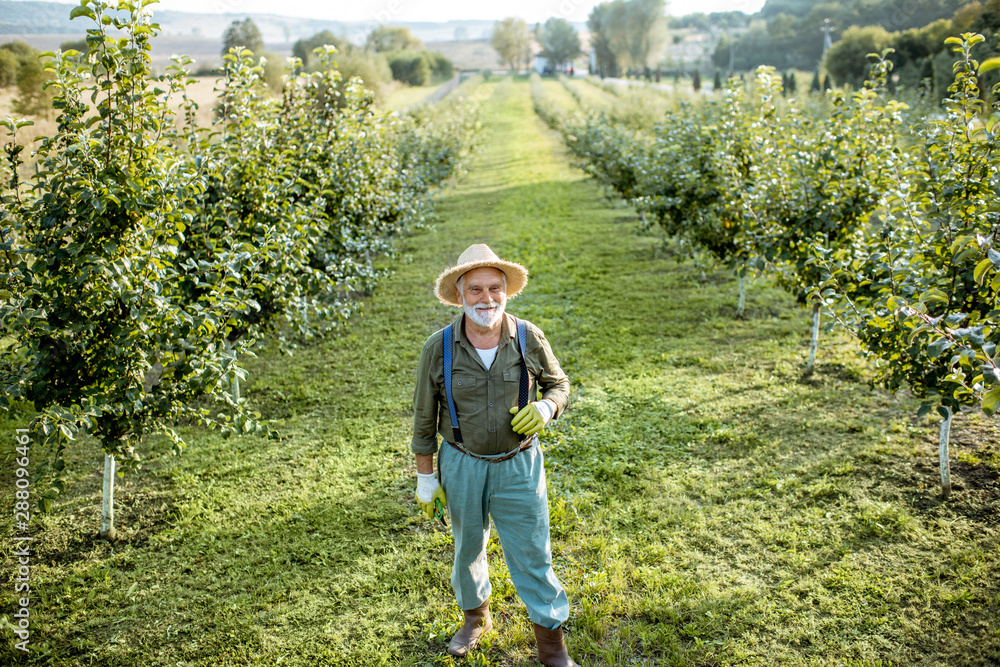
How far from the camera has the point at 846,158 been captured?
259 inches

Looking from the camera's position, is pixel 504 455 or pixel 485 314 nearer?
pixel 485 314

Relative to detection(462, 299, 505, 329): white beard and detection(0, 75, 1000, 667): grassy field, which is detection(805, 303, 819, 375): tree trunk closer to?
detection(0, 75, 1000, 667): grassy field

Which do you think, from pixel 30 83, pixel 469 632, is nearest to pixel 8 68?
pixel 30 83

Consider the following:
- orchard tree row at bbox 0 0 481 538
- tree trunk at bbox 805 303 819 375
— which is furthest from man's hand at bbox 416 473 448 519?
tree trunk at bbox 805 303 819 375

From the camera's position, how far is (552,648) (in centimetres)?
347

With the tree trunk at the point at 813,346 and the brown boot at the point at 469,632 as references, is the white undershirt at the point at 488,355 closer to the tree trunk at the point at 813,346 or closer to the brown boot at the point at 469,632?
the brown boot at the point at 469,632

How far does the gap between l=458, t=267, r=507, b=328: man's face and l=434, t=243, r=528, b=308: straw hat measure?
0.14 feet

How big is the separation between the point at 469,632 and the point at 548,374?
1.60m

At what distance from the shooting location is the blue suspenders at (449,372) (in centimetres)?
317

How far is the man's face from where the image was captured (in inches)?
123

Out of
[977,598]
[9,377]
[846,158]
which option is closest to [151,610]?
[9,377]

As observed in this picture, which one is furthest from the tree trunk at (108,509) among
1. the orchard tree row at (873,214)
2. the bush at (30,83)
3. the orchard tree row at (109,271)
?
the bush at (30,83)

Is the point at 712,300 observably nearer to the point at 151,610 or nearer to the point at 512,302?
the point at 512,302

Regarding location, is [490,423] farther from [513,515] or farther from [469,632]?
[469,632]
